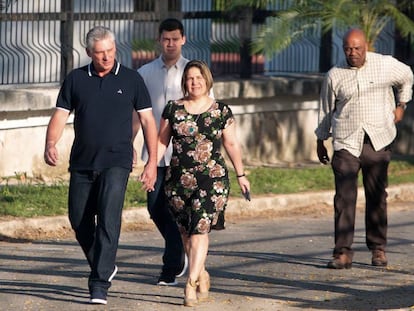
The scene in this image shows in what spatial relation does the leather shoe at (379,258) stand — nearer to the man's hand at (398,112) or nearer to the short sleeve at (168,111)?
the man's hand at (398,112)

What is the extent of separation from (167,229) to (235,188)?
4.79m

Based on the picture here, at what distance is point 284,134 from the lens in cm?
1647

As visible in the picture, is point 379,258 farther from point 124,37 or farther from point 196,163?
point 124,37

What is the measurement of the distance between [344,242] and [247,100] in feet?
20.8

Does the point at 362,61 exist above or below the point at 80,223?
above

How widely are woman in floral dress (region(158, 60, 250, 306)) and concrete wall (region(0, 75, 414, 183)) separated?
17.5ft

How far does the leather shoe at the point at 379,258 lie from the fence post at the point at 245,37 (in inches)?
257

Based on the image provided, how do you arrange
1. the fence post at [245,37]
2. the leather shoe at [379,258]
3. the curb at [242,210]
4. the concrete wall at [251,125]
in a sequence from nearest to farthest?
1. the leather shoe at [379,258]
2. the curb at [242,210]
3. the concrete wall at [251,125]
4. the fence post at [245,37]

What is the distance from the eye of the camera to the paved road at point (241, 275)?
8.47 m

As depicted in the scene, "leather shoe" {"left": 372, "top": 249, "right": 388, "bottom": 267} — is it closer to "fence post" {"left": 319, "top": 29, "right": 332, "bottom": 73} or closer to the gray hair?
the gray hair

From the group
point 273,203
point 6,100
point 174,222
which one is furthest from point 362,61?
point 6,100

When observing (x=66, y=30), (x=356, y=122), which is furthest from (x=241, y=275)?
(x=66, y=30)

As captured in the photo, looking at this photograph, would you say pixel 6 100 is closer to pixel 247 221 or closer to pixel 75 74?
pixel 247 221

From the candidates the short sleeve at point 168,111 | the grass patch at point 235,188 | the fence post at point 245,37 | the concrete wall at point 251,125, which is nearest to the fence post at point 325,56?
the concrete wall at point 251,125
